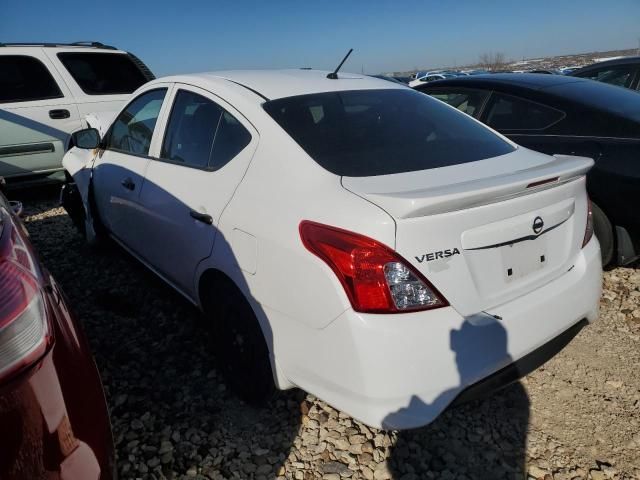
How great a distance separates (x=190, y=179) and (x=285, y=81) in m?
0.74

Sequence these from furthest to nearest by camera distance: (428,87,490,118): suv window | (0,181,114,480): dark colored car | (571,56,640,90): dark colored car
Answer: (571,56,640,90): dark colored car
(428,87,490,118): suv window
(0,181,114,480): dark colored car

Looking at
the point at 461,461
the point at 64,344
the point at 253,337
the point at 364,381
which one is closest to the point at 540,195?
the point at 364,381

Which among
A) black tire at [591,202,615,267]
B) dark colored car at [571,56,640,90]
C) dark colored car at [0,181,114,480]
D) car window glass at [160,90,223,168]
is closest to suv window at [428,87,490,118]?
black tire at [591,202,615,267]

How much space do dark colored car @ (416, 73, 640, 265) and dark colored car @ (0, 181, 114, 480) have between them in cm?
317

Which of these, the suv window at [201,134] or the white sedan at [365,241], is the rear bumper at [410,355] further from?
the suv window at [201,134]

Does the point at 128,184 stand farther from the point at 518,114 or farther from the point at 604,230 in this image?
the point at 604,230

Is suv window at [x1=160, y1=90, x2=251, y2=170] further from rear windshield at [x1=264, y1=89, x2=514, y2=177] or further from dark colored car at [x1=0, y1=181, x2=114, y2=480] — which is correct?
dark colored car at [x1=0, y1=181, x2=114, y2=480]

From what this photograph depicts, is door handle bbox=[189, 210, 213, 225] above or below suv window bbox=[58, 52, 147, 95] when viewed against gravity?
below

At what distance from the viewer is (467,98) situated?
4.22 meters

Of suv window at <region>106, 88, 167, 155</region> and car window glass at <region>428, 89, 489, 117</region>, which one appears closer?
suv window at <region>106, 88, 167, 155</region>

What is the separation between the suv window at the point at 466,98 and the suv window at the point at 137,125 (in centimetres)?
256

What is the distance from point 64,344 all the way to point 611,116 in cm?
349

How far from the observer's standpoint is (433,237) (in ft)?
5.30

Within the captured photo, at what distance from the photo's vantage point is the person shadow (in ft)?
5.50
